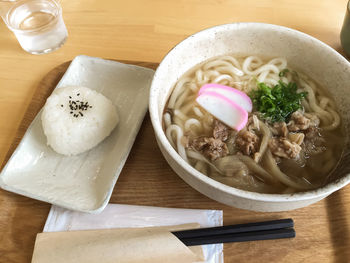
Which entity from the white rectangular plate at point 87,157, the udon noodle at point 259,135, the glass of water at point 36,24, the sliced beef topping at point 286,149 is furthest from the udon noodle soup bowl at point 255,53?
the glass of water at point 36,24

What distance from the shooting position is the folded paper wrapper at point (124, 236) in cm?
115

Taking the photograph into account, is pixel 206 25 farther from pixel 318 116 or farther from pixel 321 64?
pixel 318 116

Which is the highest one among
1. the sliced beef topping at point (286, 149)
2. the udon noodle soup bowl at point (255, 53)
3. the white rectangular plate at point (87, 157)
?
the udon noodle soup bowl at point (255, 53)

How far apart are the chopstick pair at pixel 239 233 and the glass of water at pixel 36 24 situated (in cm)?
155

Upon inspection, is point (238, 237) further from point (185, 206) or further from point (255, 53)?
point (255, 53)

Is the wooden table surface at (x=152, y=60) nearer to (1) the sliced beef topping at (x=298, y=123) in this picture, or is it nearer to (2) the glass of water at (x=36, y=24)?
(2) the glass of water at (x=36, y=24)

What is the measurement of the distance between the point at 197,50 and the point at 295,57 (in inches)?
19.9

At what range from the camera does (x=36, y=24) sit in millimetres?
2068

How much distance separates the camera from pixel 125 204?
1.36 metres

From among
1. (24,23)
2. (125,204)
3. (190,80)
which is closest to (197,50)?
(190,80)

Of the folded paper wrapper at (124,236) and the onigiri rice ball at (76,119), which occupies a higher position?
the onigiri rice ball at (76,119)

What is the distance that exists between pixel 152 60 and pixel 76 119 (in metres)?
0.65

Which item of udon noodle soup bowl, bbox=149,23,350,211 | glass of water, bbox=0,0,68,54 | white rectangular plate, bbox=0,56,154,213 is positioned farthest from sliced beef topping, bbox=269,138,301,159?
glass of water, bbox=0,0,68,54

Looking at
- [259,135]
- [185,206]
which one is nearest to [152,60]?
[259,135]
